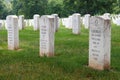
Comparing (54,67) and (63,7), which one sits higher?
(63,7)

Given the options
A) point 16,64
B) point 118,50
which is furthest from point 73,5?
point 16,64

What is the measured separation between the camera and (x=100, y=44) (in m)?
11.0

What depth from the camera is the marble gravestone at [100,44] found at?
10.9 meters

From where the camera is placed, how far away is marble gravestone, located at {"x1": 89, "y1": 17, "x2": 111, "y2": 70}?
1087cm

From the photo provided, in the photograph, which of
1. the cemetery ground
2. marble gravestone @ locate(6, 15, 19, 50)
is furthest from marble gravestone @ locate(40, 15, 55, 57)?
marble gravestone @ locate(6, 15, 19, 50)

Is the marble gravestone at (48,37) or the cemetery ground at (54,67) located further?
the marble gravestone at (48,37)

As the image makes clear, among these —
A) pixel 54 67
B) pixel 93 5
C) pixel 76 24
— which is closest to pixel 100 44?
pixel 54 67

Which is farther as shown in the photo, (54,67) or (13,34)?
(13,34)

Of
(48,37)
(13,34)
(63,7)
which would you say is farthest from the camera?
(63,7)

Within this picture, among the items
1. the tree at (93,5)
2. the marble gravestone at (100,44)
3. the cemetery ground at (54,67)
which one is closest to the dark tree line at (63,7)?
the tree at (93,5)

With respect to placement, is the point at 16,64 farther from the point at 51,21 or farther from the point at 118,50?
the point at 118,50

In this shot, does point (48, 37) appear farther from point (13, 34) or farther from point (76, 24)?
point (76, 24)

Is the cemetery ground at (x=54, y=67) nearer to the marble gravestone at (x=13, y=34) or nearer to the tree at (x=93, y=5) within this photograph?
the marble gravestone at (x=13, y=34)

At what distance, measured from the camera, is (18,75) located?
32.5ft
